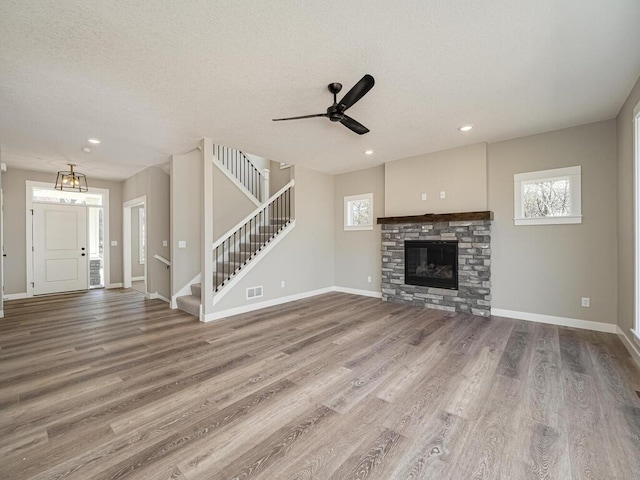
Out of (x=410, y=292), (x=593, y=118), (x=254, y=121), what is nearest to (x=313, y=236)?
(x=410, y=292)

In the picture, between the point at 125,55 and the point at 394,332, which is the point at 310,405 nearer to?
the point at 394,332

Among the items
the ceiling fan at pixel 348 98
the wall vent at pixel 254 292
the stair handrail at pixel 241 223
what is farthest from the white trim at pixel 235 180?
the ceiling fan at pixel 348 98

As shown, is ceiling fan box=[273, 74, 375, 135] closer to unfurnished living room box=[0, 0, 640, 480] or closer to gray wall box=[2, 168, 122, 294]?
unfurnished living room box=[0, 0, 640, 480]

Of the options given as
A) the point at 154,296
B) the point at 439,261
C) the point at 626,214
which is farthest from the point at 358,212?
the point at 154,296

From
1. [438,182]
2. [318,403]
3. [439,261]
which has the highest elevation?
[438,182]

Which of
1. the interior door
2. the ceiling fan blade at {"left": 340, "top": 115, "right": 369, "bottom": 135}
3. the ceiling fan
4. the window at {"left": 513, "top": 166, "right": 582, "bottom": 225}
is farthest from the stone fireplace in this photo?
the interior door

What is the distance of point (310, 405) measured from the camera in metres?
2.13

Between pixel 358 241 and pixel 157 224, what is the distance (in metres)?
4.56

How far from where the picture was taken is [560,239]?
13.2ft

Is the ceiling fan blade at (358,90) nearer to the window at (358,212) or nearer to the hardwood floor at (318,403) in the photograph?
the hardwood floor at (318,403)

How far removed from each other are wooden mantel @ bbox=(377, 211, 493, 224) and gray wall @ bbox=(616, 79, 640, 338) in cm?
148

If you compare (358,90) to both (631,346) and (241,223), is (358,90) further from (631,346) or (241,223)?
(631,346)

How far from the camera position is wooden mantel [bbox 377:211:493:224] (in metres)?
4.47

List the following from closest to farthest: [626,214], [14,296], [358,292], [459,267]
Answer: [626,214], [459,267], [14,296], [358,292]
